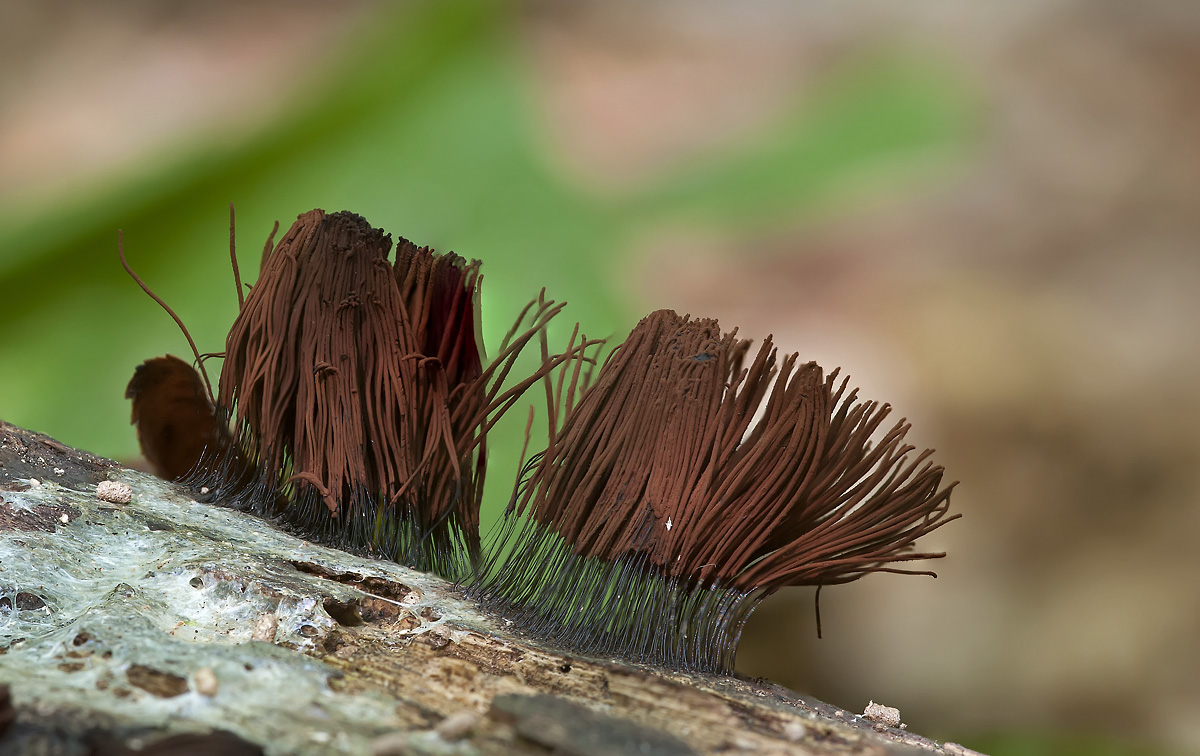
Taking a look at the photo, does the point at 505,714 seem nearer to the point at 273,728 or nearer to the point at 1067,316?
the point at 273,728

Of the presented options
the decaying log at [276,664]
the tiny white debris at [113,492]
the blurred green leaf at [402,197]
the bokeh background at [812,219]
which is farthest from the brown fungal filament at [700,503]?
the blurred green leaf at [402,197]

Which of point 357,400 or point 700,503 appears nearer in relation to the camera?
point 700,503

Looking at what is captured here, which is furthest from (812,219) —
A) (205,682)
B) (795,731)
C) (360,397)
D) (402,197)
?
(205,682)

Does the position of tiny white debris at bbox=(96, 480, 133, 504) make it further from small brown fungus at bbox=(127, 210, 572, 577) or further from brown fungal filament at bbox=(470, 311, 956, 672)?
brown fungal filament at bbox=(470, 311, 956, 672)

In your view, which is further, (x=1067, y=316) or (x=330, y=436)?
(x=1067, y=316)

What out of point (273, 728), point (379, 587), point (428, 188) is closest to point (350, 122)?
point (428, 188)

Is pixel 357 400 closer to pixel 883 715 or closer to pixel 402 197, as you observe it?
pixel 883 715

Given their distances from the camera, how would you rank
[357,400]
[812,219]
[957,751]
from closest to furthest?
[957,751]
[357,400]
[812,219]
